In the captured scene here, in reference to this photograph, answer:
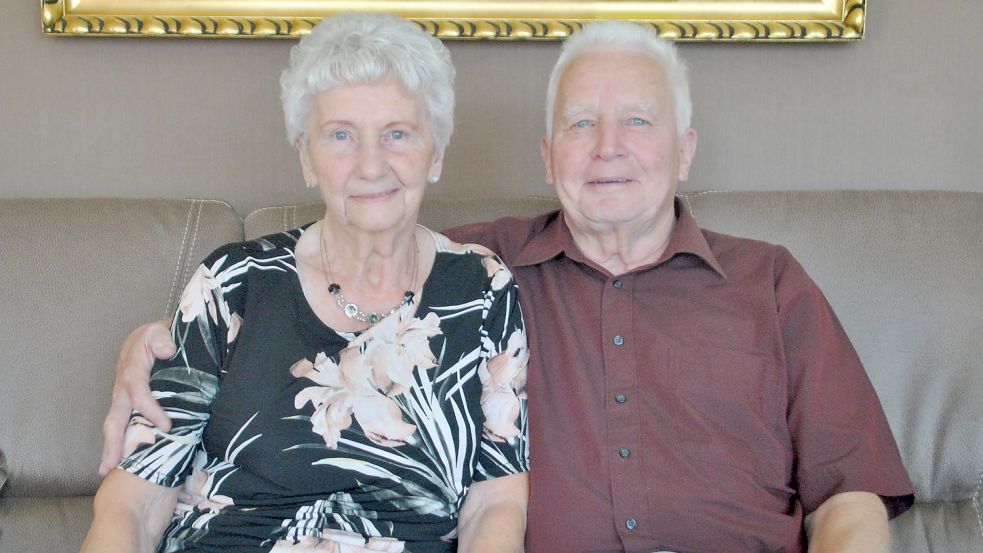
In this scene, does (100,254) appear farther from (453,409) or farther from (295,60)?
(453,409)

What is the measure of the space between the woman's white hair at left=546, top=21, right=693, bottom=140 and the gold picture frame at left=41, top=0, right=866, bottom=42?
0.45m

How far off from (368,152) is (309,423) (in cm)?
45

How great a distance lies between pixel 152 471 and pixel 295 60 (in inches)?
27.8

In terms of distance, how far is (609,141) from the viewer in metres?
1.77

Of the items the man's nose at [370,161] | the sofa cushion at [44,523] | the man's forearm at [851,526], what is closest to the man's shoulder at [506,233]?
the man's nose at [370,161]

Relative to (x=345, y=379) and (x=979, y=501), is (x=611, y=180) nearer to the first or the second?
(x=345, y=379)

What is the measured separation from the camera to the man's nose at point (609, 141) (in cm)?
176

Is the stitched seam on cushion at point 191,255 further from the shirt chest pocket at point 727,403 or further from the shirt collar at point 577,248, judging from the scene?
the shirt chest pocket at point 727,403

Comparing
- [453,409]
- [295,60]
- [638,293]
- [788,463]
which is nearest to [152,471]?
[453,409]

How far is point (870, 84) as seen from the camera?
238 cm

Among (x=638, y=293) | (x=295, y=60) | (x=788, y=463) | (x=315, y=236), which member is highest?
(x=295, y=60)

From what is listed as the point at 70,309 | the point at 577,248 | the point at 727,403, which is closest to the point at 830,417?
the point at 727,403

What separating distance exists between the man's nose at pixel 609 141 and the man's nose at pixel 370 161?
1.35ft

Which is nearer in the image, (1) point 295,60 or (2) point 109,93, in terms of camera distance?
(1) point 295,60
